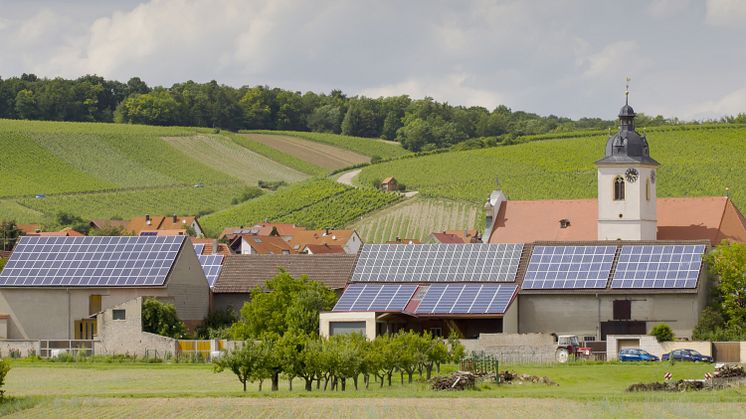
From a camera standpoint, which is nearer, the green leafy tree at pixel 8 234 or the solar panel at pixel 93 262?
the solar panel at pixel 93 262

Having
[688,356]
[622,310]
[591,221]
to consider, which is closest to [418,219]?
[591,221]

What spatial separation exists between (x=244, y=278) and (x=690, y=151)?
83.9 m

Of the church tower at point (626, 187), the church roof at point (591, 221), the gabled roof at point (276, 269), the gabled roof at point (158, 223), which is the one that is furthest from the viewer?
the gabled roof at point (158, 223)

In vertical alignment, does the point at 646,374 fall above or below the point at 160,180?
below

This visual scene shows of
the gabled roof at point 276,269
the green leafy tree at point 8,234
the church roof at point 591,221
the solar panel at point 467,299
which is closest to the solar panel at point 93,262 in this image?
the gabled roof at point 276,269

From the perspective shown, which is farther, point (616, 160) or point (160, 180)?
point (160, 180)

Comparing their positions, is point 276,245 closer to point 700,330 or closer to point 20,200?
point 20,200

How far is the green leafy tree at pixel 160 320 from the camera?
260 feet

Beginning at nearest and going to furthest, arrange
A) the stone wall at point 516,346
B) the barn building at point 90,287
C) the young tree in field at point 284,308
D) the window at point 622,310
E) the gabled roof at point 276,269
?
the stone wall at point 516,346, the young tree in field at point 284,308, the window at point 622,310, the barn building at point 90,287, the gabled roof at point 276,269

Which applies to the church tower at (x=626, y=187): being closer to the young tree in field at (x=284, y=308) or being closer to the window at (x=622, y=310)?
the window at (x=622, y=310)

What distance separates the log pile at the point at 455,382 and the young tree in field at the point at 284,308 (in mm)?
19126

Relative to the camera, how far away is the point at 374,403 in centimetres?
5138

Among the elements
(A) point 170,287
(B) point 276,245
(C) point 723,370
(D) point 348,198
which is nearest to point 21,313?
(A) point 170,287

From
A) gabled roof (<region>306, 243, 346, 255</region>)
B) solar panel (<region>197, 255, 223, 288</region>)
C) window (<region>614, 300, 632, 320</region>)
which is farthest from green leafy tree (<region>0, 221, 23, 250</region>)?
window (<region>614, 300, 632, 320</region>)
